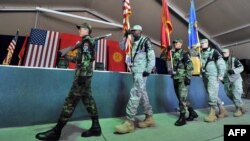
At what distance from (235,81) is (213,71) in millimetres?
1193

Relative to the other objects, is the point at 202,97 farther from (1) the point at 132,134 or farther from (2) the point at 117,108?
(1) the point at 132,134

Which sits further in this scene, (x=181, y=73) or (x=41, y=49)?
(x=41, y=49)

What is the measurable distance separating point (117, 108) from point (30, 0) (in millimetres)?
5660

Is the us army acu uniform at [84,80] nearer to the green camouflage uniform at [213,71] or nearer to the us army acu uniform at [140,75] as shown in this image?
the us army acu uniform at [140,75]

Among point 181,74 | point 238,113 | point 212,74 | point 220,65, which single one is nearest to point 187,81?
point 181,74

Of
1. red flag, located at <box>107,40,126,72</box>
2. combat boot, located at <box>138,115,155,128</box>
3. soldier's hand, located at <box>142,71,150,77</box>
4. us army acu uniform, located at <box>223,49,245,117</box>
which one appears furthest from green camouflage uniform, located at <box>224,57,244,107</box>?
red flag, located at <box>107,40,126,72</box>

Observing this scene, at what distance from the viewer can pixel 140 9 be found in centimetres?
768

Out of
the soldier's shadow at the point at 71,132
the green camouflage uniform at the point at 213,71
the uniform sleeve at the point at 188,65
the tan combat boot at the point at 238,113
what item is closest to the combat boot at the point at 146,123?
the soldier's shadow at the point at 71,132

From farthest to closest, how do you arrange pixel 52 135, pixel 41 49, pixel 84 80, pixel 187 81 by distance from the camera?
1. pixel 41 49
2. pixel 187 81
3. pixel 84 80
4. pixel 52 135

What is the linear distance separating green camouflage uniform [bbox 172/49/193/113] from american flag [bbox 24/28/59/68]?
3.71 meters

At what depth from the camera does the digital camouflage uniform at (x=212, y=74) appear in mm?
3348

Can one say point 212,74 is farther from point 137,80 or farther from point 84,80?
point 84,80

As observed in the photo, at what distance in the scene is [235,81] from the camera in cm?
423

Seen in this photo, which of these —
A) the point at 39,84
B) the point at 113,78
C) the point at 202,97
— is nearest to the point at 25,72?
the point at 39,84
